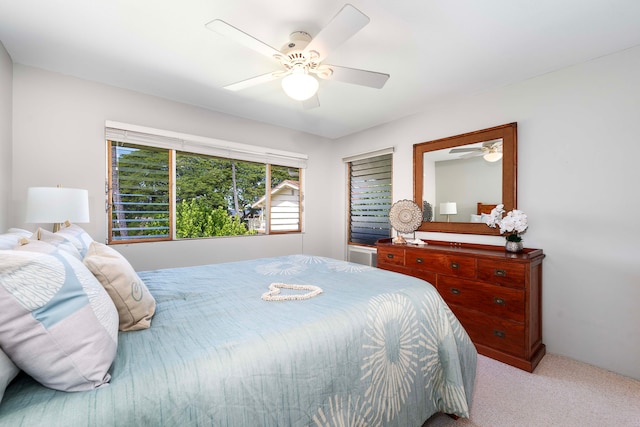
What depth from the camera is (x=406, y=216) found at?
10.6 ft

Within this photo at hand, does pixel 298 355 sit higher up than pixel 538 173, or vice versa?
pixel 538 173

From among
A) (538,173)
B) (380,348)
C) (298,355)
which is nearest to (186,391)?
(298,355)

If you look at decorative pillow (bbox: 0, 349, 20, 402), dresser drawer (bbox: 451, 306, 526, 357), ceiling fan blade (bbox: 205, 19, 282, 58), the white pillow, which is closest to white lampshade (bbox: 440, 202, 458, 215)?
the white pillow

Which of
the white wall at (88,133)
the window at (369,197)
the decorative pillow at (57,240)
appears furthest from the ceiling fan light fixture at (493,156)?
the decorative pillow at (57,240)

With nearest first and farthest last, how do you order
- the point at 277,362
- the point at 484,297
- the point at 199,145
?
the point at 277,362, the point at 484,297, the point at 199,145

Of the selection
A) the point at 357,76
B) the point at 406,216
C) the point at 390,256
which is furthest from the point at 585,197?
the point at 357,76

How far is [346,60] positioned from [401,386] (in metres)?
2.29

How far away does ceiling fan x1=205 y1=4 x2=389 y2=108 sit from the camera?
4.94 feet

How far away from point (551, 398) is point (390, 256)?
65.2 inches

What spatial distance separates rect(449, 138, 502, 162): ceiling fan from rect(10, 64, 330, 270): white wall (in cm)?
272

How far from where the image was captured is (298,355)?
3.24 ft

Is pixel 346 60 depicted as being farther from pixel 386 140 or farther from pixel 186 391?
pixel 186 391

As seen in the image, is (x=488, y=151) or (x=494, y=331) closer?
(x=494, y=331)

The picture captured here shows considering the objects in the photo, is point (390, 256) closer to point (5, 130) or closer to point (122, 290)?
point (122, 290)
